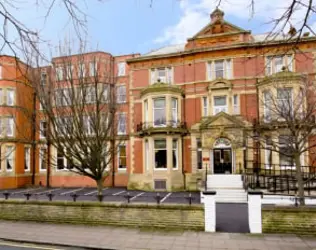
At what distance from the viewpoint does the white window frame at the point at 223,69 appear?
73.8 feet

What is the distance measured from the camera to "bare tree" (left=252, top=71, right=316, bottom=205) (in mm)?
10945

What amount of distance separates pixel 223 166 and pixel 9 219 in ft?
Answer: 50.8

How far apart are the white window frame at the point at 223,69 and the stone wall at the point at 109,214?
15308mm

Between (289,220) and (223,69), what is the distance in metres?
15.8

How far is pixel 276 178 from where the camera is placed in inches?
614

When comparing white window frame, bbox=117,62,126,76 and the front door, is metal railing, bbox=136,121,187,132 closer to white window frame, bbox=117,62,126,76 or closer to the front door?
the front door

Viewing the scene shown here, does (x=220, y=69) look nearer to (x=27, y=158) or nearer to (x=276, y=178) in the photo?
(x=276, y=178)

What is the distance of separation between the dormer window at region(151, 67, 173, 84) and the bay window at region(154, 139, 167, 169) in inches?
227

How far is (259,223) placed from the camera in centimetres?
924

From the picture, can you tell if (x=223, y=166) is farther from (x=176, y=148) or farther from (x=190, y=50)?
(x=190, y=50)

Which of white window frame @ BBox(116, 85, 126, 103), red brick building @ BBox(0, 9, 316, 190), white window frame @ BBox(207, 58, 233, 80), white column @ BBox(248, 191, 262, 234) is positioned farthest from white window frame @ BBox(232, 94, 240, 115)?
white column @ BBox(248, 191, 262, 234)

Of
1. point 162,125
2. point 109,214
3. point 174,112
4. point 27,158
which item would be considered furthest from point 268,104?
point 27,158

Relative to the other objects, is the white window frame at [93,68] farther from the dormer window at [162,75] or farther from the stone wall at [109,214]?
the dormer window at [162,75]

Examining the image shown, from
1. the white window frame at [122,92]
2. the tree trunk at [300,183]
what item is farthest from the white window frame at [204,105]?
the tree trunk at [300,183]
